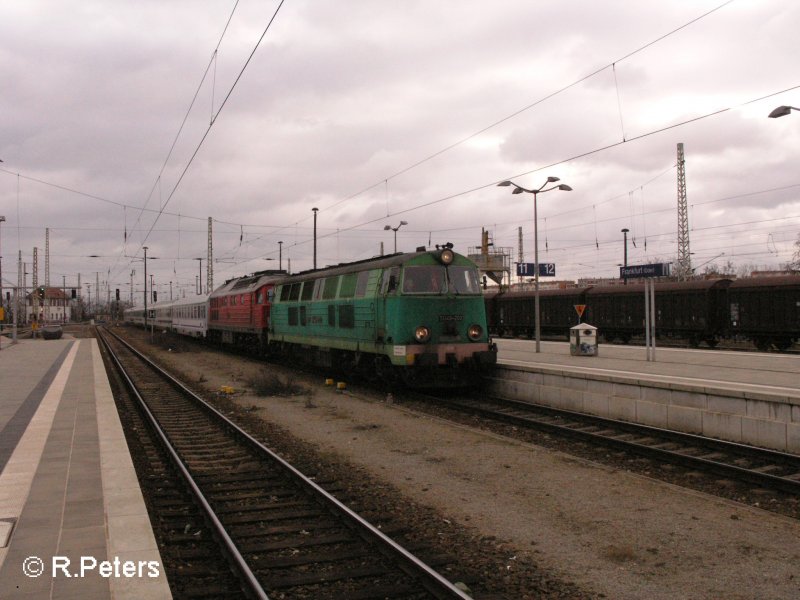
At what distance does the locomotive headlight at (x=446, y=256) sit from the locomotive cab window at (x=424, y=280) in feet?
0.54

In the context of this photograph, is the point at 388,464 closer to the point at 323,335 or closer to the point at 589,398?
the point at 589,398

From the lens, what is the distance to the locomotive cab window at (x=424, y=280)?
49.8ft

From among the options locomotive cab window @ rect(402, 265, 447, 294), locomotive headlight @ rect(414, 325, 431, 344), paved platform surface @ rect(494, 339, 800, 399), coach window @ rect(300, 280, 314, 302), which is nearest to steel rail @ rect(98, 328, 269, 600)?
locomotive headlight @ rect(414, 325, 431, 344)

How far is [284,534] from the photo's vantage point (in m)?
6.43

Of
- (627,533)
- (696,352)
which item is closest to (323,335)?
(696,352)

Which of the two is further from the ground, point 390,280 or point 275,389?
point 390,280

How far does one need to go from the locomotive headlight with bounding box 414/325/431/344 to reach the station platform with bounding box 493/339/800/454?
2695 millimetres

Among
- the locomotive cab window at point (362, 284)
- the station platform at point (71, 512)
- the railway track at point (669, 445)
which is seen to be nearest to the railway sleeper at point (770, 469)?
the railway track at point (669, 445)

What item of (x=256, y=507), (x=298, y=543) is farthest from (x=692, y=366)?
(x=298, y=543)

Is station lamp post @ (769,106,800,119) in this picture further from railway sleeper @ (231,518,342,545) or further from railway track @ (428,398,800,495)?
railway sleeper @ (231,518,342,545)

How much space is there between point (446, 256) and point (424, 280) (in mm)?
863

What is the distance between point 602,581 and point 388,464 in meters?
4.53

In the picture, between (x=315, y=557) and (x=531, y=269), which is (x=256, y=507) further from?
(x=531, y=269)

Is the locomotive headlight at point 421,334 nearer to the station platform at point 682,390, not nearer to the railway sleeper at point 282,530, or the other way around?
the station platform at point 682,390
